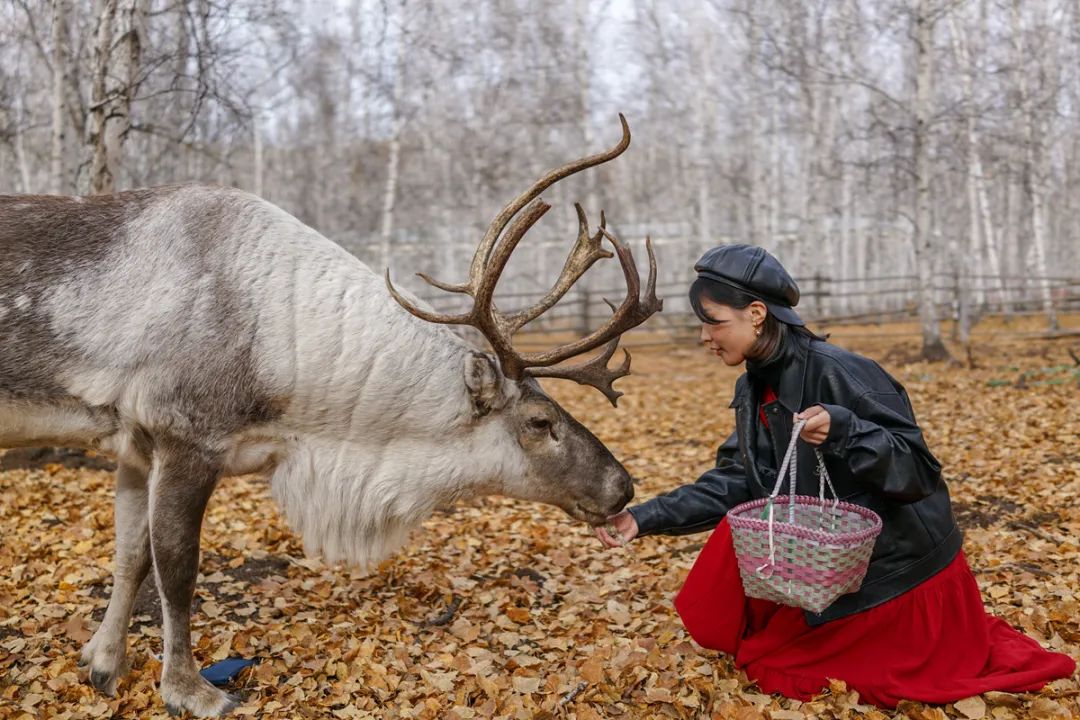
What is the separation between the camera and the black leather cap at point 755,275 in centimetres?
279

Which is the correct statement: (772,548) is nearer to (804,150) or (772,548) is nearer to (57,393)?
(57,393)

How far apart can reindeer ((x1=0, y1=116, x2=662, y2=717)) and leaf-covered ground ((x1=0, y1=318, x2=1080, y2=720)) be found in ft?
1.01

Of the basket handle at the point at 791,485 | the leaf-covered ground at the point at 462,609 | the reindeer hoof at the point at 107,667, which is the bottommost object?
the leaf-covered ground at the point at 462,609

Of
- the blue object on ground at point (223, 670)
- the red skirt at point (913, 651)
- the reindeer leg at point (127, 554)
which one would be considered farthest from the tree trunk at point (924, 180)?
the reindeer leg at point (127, 554)

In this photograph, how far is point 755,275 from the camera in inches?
109

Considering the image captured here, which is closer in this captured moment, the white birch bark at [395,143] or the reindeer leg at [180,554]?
the reindeer leg at [180,554]

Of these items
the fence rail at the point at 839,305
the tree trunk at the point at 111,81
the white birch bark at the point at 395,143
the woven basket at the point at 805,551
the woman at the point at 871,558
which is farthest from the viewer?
the fence rail at the point at 839,305

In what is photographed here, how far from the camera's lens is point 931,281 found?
517 inches

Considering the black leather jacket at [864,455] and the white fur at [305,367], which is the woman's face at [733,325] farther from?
the white fur at [305,367]

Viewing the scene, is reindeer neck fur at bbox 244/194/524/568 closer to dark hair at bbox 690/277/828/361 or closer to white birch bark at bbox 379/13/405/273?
dark hair at bbox 690/277/828/361

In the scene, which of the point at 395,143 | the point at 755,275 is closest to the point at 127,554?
the point at 755,275

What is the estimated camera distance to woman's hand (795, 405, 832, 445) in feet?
8.31

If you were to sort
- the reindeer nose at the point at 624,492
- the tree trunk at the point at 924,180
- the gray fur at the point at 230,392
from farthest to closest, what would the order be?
the tree trunk at the point at 924,180, the reindeer nose at the point at 624,492, the gray fur at the point at 230,392

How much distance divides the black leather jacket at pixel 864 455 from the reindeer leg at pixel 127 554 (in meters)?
2.16
